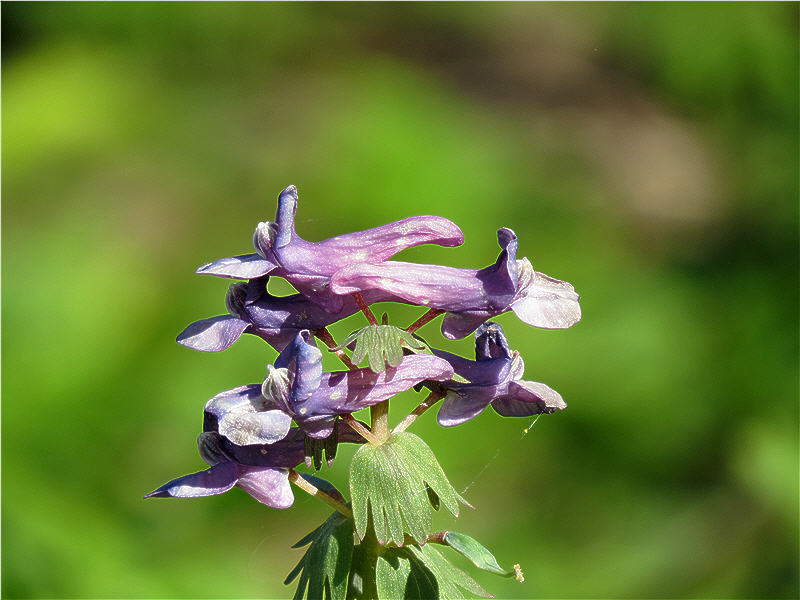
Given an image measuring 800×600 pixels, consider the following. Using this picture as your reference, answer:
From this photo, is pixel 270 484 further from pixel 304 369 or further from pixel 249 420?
pixel 304 369

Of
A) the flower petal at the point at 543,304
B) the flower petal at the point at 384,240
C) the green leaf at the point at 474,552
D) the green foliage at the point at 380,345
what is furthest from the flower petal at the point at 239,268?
the green leaf at the point at 474,552

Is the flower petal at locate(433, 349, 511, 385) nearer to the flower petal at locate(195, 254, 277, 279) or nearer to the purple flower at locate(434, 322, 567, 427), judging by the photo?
the purple flower at locate(434, 322, 567, 427)

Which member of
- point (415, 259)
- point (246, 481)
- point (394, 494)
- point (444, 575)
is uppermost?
point (394, 494)

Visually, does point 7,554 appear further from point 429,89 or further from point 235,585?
point 429,89

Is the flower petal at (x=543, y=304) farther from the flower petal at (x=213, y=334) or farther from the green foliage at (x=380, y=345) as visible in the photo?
the flower petal at (x=213, y=334)

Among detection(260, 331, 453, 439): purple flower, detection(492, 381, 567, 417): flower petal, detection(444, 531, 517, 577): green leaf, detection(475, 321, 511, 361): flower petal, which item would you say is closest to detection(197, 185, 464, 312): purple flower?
detection(260, 331, 453, 439): purple flower

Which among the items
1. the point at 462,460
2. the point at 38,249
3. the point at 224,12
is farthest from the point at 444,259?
the point at 224,12

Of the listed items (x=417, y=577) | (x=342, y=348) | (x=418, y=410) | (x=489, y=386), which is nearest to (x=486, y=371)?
(x=489, y=386)

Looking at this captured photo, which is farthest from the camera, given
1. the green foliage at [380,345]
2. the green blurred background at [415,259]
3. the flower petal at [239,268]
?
the green blurred background at [415,259]
